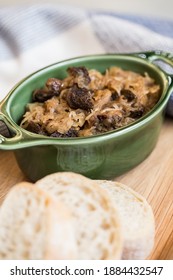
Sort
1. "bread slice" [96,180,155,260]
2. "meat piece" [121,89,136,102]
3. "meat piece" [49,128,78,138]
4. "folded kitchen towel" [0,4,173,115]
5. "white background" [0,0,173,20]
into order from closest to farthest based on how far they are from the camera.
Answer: "bread slice" [96,180,155,260], "meat piece" [49,128,78,138], "meat piece" [121,89,136,102], "folded kitchen towel" [0,4,173,115], "white background" [0,0,173,20]

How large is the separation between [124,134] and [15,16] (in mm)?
909

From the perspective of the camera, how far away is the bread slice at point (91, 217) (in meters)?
1.12

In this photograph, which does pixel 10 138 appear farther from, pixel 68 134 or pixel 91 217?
pixel 91 217

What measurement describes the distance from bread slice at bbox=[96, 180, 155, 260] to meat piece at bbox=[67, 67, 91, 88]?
40cm

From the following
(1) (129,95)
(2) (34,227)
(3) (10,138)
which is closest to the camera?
(2) (34,227)

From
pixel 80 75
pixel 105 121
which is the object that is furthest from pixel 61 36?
pixel 105 121

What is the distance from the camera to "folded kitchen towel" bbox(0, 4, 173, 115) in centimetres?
192

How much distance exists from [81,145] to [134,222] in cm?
28

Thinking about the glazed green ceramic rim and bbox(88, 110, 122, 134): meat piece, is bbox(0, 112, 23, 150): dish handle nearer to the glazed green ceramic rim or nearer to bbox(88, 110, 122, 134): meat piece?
the glazed green ceramic rim

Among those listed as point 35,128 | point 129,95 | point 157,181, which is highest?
point 129,95

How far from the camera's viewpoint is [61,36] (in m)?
2.03

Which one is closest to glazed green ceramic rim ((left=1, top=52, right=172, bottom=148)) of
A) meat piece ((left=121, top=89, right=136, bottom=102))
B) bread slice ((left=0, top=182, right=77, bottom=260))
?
meat piece ((left=121, top=89, right=136, bottom=102))

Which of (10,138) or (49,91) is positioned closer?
(10,138)
